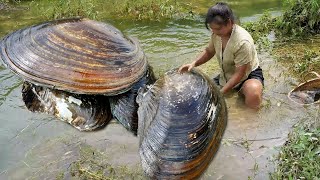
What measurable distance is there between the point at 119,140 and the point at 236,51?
1501 millimetres

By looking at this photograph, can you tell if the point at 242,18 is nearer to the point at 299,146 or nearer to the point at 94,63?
the point at 94,63

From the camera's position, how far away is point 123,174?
3.48 metres

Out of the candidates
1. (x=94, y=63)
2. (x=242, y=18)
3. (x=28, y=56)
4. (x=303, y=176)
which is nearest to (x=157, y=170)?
(x=303, y=176)

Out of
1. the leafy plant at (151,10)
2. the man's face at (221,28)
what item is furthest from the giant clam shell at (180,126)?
the leafy plant at (151,10)

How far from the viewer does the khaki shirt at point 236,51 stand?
4.21 meters

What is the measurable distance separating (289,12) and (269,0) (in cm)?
253

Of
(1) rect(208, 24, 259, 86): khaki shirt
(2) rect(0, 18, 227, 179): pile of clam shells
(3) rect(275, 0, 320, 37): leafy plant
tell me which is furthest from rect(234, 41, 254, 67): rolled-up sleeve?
(3) rect(275, 0, 320, 37): leafy plant

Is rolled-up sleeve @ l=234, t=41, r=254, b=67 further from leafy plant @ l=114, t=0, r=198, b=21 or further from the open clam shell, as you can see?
leafy plant @ l=114, t=0, r=198, b=21

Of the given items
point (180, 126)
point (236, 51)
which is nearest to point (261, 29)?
point (236, 51)

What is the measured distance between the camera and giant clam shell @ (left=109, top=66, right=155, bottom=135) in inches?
159

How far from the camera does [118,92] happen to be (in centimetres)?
394

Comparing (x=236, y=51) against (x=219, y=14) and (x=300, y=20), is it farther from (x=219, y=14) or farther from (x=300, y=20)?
(x=300, y=20)

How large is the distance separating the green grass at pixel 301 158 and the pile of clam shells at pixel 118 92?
54 cm

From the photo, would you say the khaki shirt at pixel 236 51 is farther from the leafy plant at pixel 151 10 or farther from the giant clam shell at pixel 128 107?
the leafy plant at pixel 151 10
